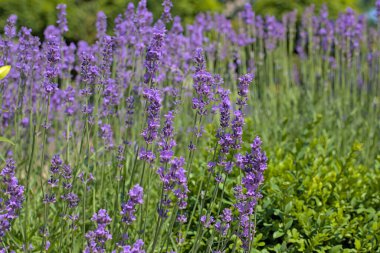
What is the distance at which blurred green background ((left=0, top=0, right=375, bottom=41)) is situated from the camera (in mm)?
7941

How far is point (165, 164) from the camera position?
2.15 meters

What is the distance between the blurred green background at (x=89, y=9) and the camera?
313 inches

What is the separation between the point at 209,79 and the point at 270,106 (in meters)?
3.43

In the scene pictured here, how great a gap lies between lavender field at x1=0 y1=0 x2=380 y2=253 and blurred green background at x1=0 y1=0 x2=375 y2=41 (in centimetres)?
316

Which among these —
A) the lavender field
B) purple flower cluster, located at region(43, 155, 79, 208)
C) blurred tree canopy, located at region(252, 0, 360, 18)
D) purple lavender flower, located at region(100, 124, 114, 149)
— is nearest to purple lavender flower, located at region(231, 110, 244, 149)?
the lavender field

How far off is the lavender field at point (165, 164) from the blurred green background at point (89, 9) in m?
3.16

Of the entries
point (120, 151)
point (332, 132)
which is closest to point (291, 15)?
point (332, 132)

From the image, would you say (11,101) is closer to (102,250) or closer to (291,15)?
(102,250)

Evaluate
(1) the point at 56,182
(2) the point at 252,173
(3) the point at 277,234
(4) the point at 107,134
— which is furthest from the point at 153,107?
(3) the point at 277,234

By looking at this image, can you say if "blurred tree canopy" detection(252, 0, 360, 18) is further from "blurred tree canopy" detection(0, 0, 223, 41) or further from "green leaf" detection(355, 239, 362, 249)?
"green leaf" detection(355, 239, 362, 249)

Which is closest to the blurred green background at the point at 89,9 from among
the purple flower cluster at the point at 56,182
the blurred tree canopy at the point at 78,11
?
the blurred tree canopy at the point at 78,11

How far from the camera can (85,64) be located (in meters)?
2.32

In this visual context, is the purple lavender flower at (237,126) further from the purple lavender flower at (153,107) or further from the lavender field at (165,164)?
the purple lavender flower at (153,107)

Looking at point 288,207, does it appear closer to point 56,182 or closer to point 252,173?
point 252,173
